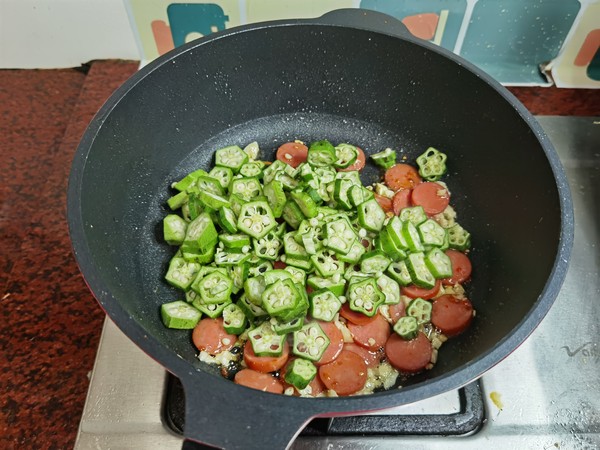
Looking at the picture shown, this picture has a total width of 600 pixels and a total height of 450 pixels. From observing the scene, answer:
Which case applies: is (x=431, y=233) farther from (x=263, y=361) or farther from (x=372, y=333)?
(x=263, y=361)

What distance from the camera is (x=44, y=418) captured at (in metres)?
1.23

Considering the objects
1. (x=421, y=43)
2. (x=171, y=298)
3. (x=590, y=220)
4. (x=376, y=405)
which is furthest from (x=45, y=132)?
(x=590, y=220)

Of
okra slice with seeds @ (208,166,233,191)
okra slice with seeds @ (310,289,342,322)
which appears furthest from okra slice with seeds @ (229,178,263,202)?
okra slice with seeds @ (310,289,342,322)

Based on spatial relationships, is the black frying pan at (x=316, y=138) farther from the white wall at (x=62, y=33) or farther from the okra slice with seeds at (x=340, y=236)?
the white wall at (x=62, y=33)

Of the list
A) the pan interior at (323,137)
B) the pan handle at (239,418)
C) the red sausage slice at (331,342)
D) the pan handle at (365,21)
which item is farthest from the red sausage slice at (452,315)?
the pan handle at (365,21)

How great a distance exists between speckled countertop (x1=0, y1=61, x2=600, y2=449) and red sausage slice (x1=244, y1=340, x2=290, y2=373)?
1.36 ft

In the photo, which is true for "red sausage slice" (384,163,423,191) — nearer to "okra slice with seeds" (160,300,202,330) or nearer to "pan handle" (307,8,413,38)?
"pan handle" (307,8,413,38)

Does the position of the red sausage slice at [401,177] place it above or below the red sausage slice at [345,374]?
above

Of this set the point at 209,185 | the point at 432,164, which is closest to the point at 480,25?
the point at 432,164

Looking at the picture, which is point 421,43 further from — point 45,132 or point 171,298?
point 45,132

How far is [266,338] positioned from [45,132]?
3.94ft

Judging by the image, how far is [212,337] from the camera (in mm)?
1216

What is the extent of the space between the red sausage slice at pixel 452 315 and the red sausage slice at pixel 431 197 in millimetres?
272

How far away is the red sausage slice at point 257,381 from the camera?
45.0 inches
